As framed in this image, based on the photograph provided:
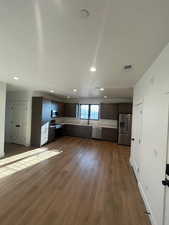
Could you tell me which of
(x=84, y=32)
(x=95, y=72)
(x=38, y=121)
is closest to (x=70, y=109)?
(x=38, y=121)

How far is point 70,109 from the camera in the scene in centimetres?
827

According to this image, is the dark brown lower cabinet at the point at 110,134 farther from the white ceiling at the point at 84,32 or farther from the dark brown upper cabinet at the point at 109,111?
the white ceiling at the point at 84,32

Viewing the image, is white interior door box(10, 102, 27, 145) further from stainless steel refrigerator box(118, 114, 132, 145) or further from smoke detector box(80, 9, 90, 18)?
smoke detector box(80, 9, 90, 18)

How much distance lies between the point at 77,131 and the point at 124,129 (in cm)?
299

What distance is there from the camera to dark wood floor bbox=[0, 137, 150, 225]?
6.21ft

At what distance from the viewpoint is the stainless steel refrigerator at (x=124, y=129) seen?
20.8 feet

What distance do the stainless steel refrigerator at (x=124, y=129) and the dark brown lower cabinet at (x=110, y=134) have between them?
1.70 ft

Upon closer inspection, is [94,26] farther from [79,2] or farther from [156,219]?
[156,219]

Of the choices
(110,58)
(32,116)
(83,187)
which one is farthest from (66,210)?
(32,116)

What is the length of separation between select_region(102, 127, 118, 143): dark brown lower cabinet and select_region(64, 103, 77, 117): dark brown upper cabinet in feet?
7.43

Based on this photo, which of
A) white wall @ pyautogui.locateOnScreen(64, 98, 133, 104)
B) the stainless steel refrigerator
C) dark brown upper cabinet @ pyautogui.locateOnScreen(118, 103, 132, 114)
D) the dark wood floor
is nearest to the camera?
the dark wood floor

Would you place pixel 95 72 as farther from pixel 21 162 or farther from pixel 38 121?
pixel 38 121

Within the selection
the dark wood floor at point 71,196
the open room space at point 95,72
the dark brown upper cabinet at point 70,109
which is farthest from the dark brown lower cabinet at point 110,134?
the dark wood floor at point 71,196

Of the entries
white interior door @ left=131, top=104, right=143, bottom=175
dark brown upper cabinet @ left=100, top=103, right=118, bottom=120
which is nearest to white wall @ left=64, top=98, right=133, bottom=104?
dark brown upper cabinet @ left=100, top=103, right=118, bottom=120
